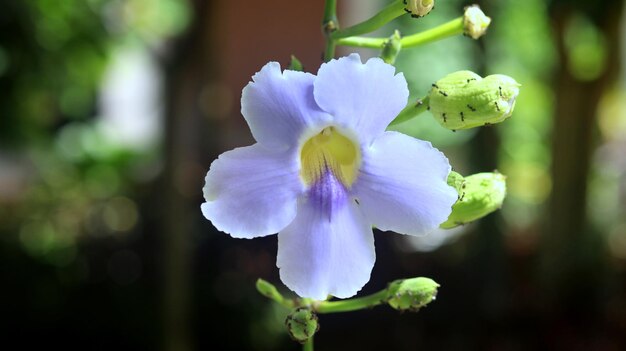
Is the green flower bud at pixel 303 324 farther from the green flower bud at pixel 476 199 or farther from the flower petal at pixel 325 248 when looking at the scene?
the green flower bud at pixel 476 199

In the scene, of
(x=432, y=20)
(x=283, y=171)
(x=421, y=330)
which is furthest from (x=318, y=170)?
(x=432, y=20)

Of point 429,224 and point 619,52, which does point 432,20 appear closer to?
point 619,52

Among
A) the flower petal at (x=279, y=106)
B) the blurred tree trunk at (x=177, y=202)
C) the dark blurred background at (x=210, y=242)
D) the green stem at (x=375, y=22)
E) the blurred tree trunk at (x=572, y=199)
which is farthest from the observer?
the blurred tree trunk at (x=572, y=199)

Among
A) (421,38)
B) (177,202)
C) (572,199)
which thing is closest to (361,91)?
(421,38)

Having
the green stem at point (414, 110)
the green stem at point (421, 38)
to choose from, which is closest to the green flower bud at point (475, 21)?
the green stem at point (421, 38)

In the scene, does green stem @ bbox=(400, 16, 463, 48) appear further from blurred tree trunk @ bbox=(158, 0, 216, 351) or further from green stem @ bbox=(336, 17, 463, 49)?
blurred tree trunk @ bbox=(158, 0, 216, 351)

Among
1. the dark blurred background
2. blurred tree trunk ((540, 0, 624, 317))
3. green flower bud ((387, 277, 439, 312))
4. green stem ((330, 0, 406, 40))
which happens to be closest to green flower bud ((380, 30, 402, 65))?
green stem ((330, 0, 406, 40))
